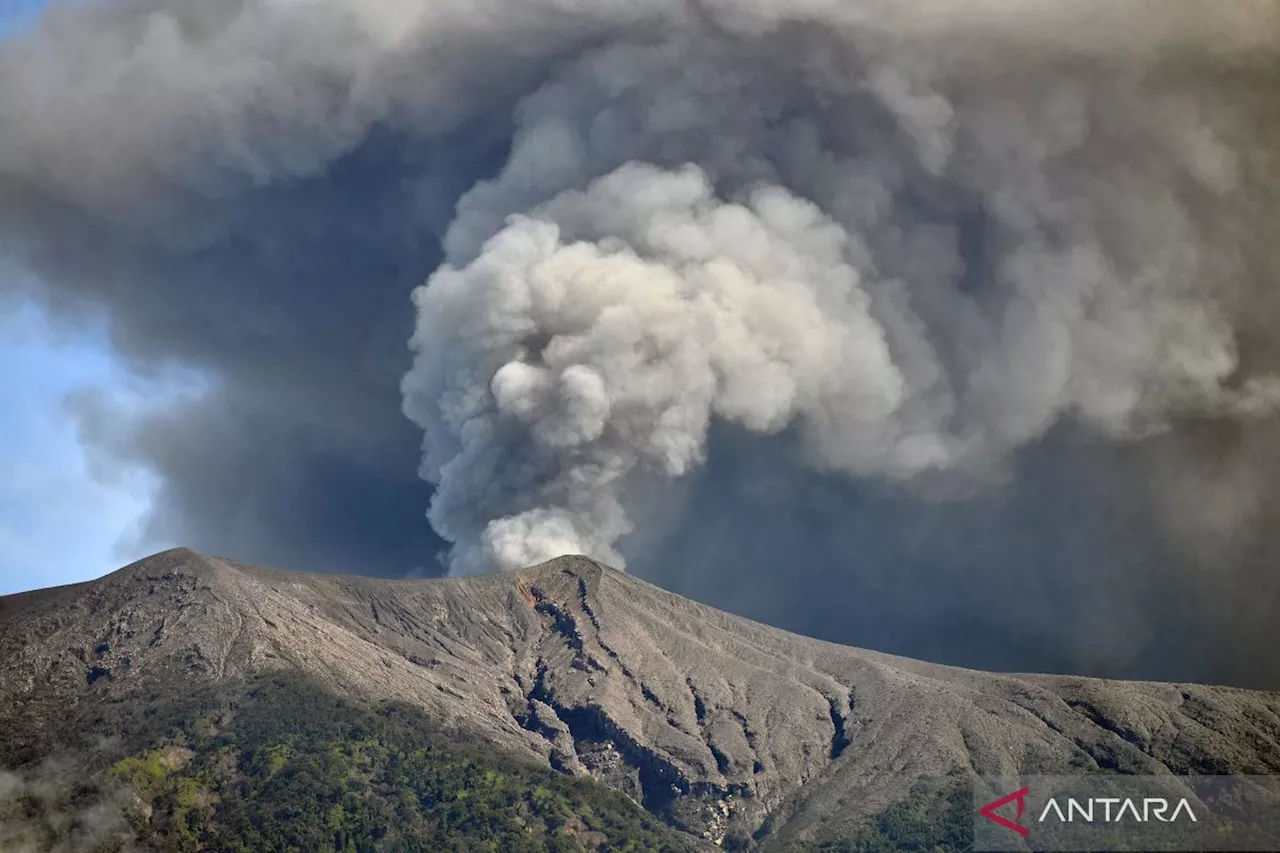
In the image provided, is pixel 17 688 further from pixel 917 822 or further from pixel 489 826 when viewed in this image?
pixel 917 822

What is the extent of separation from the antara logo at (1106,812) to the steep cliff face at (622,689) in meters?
6.94

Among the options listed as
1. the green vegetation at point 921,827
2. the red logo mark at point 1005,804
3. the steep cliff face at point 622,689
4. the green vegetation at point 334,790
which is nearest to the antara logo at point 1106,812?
the red logo mark at point 1005,804

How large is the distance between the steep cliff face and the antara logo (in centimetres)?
694

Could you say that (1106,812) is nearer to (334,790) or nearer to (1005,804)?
(1005,804)

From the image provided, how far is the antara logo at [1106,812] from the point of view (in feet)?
285

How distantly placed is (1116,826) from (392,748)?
36.6 m

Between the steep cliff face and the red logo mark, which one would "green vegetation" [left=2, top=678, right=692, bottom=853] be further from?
the red logo mark

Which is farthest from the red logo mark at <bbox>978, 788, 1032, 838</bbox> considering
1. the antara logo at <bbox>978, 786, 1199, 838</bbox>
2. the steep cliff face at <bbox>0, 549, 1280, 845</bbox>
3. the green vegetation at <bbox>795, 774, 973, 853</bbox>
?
the steep cliff face at <bbox>0, 549, 1280, 845</bbox>

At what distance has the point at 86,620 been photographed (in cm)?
10162

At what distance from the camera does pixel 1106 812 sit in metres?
87.4

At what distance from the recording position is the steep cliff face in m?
98.1

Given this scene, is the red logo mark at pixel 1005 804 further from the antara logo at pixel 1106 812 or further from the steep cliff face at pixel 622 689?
the steep cliff face at pixel 622 689

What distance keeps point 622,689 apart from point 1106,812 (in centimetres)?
3011

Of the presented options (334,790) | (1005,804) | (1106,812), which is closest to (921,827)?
(1005,804)
